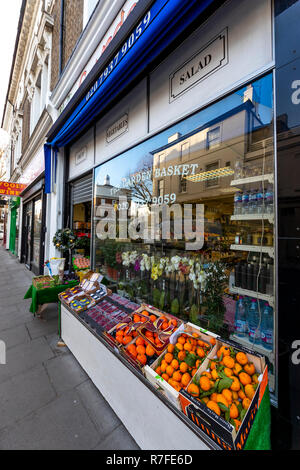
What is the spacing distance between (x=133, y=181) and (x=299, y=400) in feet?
11.6

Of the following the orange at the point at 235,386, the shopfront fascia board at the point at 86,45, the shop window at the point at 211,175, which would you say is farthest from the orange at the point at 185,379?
the shopfront fascia board at the point at 86,45

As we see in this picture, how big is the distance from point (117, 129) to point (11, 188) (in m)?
8.62

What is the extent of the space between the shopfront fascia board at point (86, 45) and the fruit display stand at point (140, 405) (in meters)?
5.53

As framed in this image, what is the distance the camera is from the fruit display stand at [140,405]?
4.08ft

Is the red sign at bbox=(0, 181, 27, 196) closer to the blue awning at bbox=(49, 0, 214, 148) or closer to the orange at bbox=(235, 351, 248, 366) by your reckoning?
the blue awning at bbox=(49, 0, 214, 148)

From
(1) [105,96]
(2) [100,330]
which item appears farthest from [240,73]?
(2) [100,330]

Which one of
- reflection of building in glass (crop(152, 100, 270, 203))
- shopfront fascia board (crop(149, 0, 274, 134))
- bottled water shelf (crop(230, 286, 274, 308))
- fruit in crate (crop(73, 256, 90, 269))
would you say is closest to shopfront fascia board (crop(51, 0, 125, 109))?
shopfront fascia board (crop(149, 0, 274, 134))

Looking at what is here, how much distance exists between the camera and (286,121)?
4.96 ft

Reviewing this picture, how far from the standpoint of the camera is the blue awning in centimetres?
194

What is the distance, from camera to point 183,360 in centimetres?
164

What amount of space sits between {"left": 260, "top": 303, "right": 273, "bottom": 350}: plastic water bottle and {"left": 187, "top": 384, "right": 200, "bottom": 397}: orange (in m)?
0.94

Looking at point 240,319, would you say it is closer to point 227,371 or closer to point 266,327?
point 266,327

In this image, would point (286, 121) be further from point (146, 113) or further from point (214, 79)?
point (146, 113)

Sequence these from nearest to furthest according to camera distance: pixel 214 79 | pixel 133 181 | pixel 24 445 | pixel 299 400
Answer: pixel 299 400
pixel 24 445
pixel 214 79
pixel 133 181
